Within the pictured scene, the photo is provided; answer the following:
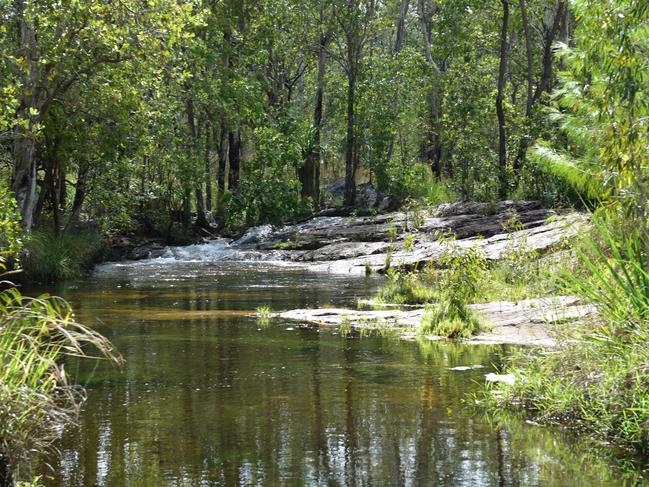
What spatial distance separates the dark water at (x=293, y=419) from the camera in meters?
6.34

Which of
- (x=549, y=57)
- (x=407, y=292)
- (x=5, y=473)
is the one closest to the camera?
(x=5, y=473)

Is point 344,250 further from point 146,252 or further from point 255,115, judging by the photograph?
point 255,115

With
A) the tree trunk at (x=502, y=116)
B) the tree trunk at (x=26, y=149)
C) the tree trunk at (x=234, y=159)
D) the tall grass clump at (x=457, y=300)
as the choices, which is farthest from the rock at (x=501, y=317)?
the tree trunk at (x=234, y=159)

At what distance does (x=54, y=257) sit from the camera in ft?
71.4

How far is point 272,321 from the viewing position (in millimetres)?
14297

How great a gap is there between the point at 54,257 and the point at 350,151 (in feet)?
58.7

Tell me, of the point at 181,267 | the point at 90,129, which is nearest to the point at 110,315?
the point at 90,129

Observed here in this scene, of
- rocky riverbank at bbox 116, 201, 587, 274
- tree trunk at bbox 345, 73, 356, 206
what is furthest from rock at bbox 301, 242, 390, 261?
tree trunk at bbox 345, 73, 356, 206

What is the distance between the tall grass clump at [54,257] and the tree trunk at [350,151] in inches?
556

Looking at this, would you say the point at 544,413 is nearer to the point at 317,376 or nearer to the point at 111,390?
the point at 317,376

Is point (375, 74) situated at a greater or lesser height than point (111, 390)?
greater

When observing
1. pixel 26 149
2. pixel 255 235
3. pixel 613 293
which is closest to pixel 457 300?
pixel 613 293

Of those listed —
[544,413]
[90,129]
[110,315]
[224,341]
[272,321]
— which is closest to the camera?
[544,413]

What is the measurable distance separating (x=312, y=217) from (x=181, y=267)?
9.01 meters
